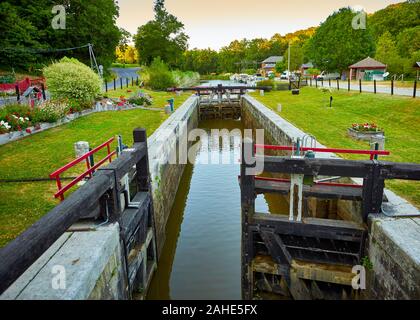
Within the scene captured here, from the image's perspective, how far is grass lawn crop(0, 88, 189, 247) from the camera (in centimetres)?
671

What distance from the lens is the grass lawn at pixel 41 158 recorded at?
671 cm

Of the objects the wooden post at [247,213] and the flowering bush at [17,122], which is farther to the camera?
the flowering bush at [17,122]

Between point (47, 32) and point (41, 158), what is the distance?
34.6 meters

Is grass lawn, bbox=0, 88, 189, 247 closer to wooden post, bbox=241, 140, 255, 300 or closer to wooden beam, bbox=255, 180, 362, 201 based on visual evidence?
wooden post, bbox=241, 140, 255, 300

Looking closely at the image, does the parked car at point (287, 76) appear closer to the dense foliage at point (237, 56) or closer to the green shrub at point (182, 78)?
the green shrub at point (182, 78)

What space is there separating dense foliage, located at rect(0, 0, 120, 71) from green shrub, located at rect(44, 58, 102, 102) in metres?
17.9

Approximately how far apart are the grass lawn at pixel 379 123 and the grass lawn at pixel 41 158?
7898 millimetres

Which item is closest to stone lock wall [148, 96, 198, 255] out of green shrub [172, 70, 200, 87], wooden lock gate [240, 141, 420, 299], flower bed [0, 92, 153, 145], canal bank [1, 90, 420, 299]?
canal bank [1, 90, 420, 299]

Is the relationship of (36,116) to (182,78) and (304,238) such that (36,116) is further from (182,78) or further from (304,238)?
(182,78)

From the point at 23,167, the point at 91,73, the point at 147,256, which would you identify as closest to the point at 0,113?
the point at 23,167

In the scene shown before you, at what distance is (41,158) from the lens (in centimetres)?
1084

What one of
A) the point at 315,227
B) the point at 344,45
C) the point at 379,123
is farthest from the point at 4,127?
the point at 344,45

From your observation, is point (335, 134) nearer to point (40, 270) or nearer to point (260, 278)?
point (260, 278)

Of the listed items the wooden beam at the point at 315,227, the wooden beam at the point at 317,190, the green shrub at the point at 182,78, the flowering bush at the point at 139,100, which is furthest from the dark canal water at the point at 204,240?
the green shrub at the point at 182,78
